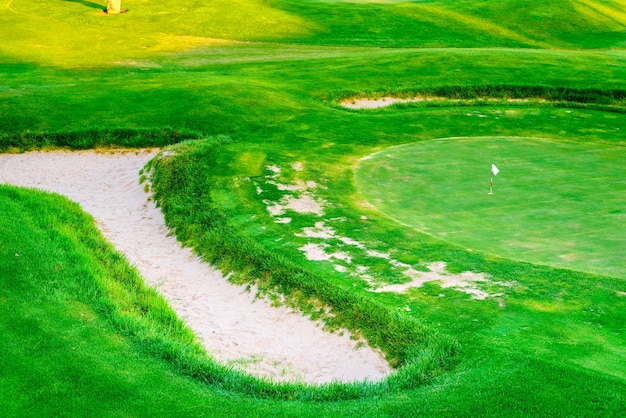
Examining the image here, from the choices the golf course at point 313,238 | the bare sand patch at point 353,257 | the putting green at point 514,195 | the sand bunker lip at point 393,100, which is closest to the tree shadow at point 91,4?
the golf course at point 313,238

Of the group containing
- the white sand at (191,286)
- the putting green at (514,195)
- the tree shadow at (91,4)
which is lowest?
the white sand at (191,286)

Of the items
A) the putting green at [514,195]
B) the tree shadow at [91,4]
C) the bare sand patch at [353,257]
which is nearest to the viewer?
the bare sand patch at [353,257]

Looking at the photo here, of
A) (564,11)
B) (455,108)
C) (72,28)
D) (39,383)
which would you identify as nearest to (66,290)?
(39,383)

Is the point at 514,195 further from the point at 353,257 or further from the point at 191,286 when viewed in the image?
the point at 191,286

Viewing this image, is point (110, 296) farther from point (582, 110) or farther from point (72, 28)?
point (72, 28)

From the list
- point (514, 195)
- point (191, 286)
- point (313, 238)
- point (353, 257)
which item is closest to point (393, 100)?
point (514, 195)

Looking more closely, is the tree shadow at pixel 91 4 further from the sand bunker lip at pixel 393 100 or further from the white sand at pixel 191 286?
the white sand at pixel 191 286
